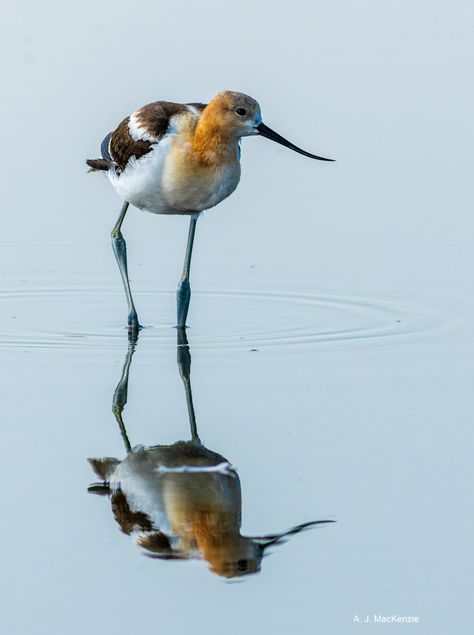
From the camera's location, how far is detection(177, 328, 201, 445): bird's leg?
671 centimetres

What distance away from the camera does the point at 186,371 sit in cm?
771

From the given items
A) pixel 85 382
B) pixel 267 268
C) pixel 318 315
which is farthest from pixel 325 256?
pixel 85 382

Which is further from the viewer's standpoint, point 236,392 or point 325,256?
point 325,256

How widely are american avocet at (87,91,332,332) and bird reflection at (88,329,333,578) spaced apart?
2124mm

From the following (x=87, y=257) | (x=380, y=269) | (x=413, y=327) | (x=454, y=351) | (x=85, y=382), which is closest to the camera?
(x=85, y=382)

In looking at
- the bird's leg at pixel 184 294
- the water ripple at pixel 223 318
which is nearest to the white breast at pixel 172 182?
the bird's leg at pixel 184 294

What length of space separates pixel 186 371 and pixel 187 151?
1386 mm

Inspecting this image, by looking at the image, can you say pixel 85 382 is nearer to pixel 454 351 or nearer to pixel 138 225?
pixel 454 351

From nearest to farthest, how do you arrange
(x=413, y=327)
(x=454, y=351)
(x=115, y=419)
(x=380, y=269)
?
(x=115, y=419), (x=454, y=351), (x=413, y=327), (x=380, y=269)

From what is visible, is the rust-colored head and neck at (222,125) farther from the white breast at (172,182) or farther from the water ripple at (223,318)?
the water ripple at (223,318)

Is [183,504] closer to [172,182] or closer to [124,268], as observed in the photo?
[172,182]

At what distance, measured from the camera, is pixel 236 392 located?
723 centimetres

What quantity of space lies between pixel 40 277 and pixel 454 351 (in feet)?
11.0

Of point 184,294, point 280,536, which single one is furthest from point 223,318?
point 280,536
